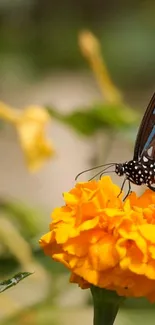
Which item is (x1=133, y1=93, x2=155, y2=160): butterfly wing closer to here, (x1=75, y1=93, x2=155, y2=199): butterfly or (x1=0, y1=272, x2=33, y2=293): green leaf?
(x1=75, y1=93, x2=155, y2=199): butterfly

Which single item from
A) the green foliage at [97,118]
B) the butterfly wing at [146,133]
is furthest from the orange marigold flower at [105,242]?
the green foliage at [97,118]

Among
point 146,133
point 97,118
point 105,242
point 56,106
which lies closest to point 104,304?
point 105,242

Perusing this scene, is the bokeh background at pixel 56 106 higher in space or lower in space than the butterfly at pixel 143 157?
higher

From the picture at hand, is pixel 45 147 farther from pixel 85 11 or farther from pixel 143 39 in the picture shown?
pixel 85 11

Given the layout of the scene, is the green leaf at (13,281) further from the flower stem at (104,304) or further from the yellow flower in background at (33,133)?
the yellow flower in background at (33,133)

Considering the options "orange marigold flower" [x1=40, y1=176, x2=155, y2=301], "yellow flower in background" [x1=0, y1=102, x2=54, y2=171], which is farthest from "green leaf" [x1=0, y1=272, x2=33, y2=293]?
"yellow flower in background" [x1=0, y1=102, x2=54, y2=171]

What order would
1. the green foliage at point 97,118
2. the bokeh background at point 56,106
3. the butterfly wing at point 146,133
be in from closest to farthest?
the butterfly wing at point 146,133 → the bokeh background at point 56,106 → the green foliage at point 97,118
